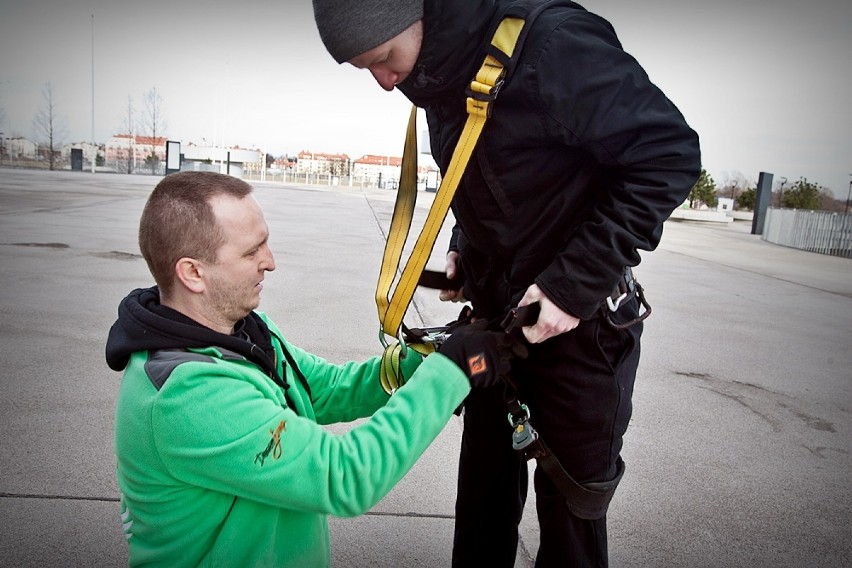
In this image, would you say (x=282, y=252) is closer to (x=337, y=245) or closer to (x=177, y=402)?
(x=337, y=245)

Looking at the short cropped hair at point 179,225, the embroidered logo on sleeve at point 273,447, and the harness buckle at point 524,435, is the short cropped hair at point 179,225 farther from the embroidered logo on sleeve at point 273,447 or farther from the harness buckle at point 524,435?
the harness buckle at point 524,435

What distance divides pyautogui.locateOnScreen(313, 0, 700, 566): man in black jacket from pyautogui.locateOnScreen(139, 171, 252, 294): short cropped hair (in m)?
0.47

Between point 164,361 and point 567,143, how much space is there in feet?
3.30

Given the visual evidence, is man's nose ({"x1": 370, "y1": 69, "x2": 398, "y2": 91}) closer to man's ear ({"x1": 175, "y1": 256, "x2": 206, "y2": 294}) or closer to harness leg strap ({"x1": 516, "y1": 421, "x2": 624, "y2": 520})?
man's ear ({"x1": 175, "y1": 256, "x2": 206, "y2": 294})

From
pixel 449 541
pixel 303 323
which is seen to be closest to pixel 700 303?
pixel 303 323

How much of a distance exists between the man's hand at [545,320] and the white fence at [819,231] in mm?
19711

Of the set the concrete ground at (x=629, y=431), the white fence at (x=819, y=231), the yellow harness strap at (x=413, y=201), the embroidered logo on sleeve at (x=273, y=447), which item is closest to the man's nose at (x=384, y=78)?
the yellow harness strap at (x=413, y=201)

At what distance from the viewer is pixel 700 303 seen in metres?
7.84

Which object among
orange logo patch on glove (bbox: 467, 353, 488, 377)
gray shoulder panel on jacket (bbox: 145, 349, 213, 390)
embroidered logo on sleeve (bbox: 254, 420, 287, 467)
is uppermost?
orange logo patch on glove (bbox: 467, 353, 488, 377)

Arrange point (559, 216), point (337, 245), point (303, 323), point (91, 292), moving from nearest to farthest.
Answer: point (559, 216), point (303, 323), point (91, 292), point (337, 245)

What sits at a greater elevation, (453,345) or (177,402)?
(453,345)

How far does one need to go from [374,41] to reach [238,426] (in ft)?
2.88

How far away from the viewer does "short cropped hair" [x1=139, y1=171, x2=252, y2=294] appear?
1471mm

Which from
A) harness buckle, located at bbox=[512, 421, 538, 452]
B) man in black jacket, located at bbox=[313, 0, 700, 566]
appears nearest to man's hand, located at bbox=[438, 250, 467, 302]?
man in black jacket, located at bbox=[313, 0, 700, 566]
